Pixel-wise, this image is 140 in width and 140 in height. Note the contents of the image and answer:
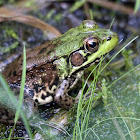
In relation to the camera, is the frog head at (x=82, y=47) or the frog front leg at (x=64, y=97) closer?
the frog head at (x=82, y=47)

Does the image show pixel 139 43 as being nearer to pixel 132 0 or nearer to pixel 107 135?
pixel 132 0

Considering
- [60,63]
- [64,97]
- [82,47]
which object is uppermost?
[82,47]

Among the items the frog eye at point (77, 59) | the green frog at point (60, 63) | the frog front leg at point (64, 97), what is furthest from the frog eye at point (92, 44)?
the frog front leg at point (64, 97)

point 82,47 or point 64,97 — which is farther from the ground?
point 82,47

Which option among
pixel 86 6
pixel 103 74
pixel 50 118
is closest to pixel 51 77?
pixel 50 118

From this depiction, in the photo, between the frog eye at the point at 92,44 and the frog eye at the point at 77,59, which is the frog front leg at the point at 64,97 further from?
the frog eye at the point at 92,44

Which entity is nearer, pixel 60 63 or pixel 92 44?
pixel 92 44

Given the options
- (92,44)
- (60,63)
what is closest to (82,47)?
(92,44)

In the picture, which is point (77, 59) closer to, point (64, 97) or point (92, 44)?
point (92, 44)
